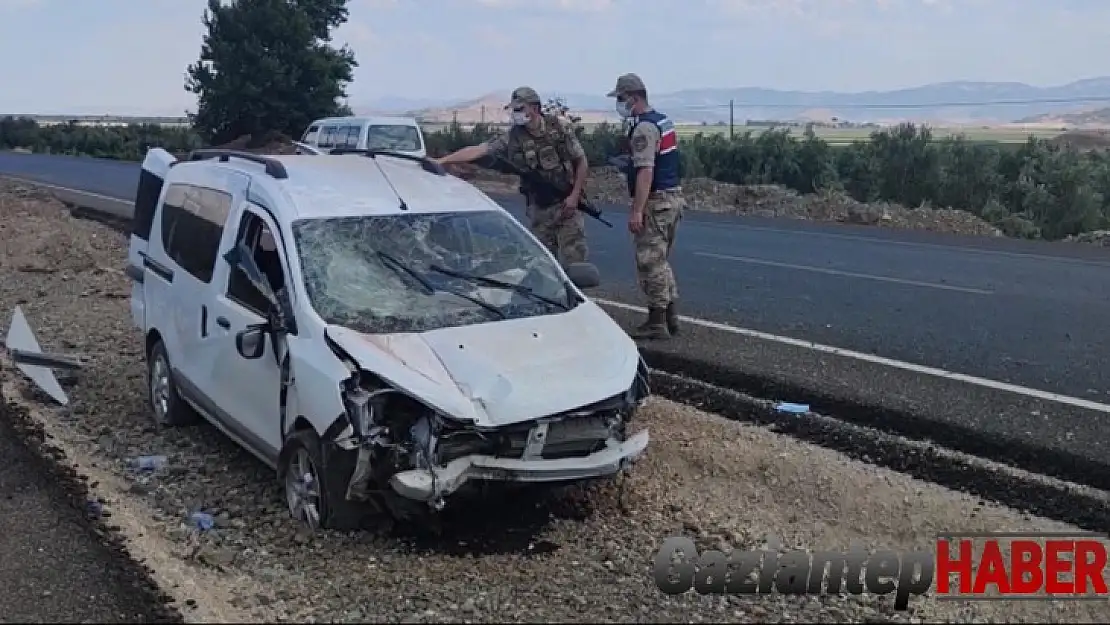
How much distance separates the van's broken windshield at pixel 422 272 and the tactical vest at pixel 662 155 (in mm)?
2451

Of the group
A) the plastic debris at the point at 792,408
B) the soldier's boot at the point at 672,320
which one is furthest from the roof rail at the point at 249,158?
the soldier's boot at the point at 672,320

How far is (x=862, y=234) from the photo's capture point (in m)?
19.6

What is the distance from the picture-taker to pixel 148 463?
6781 mm

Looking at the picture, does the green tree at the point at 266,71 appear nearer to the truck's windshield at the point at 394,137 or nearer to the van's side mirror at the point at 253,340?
the truck's windshield at the point at 394,137

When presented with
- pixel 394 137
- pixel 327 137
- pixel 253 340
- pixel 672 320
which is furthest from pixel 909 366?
pixel 327 137

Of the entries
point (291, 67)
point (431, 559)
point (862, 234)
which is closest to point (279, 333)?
point (431, 559)

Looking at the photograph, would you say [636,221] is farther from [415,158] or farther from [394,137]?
[394,137]

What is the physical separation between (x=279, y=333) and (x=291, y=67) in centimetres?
4057

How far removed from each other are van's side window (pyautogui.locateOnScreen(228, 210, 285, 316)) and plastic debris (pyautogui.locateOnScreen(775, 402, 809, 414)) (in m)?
3.25

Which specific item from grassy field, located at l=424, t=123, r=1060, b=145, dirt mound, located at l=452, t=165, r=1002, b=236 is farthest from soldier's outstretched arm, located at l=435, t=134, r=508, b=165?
grassy field, located at l=424, t=123, r=1060, b=145

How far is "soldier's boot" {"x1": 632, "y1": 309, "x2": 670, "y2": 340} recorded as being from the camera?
952cm

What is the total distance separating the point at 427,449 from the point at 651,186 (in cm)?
444

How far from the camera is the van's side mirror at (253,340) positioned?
588 centimetres

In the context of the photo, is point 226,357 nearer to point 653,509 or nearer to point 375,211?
point 375,211
